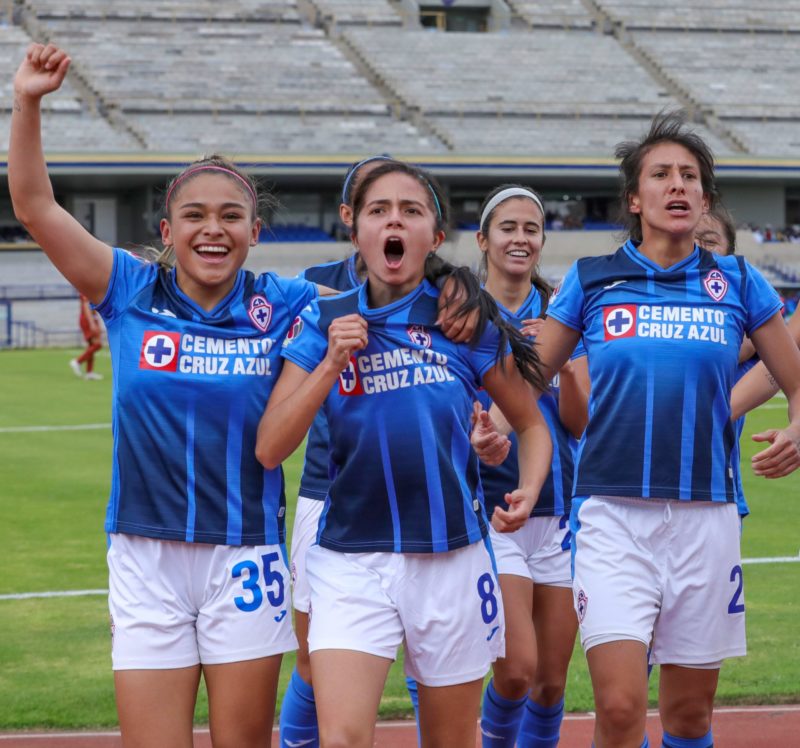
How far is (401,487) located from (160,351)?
2.71 feet

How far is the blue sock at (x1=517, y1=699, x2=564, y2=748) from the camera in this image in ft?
17.4

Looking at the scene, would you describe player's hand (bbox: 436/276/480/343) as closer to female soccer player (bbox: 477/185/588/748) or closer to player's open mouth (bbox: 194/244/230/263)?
player's open mouth (bbox: 194/244/230/263)

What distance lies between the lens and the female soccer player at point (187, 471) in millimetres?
3926

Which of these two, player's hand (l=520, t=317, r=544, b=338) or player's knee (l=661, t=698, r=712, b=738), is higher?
player's hand (l=520, t=317, r=544, b=338)

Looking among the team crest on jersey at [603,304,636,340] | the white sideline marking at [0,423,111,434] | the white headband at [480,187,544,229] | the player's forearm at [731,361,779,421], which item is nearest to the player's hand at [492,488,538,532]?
the team crest on jersey at [603,304,636,340]

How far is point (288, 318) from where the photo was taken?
13.9 ft

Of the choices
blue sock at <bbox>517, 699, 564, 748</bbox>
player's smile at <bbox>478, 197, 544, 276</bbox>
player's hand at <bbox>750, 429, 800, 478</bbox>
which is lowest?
blue sock at <bbox>517, 699, 564, 748</bbox>

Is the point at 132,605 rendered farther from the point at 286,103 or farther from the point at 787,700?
the point at 286,103

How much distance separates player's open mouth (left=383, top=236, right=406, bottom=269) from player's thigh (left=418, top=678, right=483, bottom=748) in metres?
1.27

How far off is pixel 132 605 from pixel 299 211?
162 feet

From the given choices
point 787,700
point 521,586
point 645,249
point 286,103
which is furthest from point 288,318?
point 286,103

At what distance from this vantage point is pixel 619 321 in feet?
14.8

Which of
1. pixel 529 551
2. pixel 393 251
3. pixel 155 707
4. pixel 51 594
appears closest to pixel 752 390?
pixel 529 551

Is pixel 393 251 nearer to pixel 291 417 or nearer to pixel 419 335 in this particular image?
pixel 419 335
